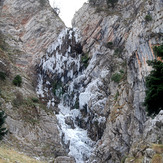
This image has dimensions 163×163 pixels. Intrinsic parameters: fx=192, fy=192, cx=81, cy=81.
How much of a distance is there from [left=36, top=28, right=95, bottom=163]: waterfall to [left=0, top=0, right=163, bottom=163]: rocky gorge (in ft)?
0.47

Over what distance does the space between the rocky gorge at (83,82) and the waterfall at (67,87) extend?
0.14 meters

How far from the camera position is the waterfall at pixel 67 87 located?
89.6ft

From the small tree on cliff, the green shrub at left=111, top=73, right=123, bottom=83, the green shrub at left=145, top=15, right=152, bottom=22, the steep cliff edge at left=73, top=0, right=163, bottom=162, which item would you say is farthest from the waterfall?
the green shrub at left=145, top=15, right=152, bottom=22

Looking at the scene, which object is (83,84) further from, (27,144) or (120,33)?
(27,144)

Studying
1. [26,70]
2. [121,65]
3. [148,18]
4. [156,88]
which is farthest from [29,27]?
[156,88]

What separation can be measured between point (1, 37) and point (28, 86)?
638 inches

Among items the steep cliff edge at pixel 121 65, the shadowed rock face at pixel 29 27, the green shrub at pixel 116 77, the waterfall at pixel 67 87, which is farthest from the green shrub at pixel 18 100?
the green shrub at pixel 116 77

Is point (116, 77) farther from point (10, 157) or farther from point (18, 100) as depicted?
point (10, 157)

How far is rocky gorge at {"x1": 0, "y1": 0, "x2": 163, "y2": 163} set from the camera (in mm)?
22078

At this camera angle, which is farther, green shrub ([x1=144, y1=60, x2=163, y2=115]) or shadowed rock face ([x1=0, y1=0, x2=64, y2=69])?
shadowed rock face ([x1=0, y1=0, x2=64, y2=69])

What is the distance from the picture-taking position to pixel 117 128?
75.7ft

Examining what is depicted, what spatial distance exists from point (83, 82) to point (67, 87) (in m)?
3.75

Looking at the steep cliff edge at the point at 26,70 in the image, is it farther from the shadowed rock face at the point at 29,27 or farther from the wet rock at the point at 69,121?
the wet rock at the point at 69,121

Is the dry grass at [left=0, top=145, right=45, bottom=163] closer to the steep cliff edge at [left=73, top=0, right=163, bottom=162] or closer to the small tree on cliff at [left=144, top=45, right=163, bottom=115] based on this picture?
the steep cliff edge at [left=73, top=0, right=163, bottom=162]
